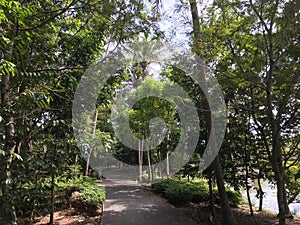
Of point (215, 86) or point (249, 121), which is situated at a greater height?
point (215, 86)

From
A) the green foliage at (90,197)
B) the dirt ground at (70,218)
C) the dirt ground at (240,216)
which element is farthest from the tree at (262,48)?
the green foliage at (90,197)

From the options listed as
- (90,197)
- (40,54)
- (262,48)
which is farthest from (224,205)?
(40,54)

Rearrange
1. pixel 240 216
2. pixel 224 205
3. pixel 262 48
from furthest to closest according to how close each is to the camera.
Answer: pixel 240 216, pixel 224 205, pixel 262 48

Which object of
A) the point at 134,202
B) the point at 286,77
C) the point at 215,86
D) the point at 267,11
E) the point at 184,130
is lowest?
the point at 134,202

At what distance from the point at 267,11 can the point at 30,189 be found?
4.03 m

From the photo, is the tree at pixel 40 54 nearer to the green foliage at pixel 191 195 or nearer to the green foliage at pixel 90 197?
the green foliage at pixel 90 197

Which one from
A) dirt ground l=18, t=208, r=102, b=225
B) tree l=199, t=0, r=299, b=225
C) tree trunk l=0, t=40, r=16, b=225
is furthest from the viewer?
dirt ground l=18, t=208, r=102, b=225

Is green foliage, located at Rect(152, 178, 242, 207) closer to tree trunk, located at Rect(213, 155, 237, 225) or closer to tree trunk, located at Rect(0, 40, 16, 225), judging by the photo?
tree trunk, located at Rect(213, 155, 237, 225)

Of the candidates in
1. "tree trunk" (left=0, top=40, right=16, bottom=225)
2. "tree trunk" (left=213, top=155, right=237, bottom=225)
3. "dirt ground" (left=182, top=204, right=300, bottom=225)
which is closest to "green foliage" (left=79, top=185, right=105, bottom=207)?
"dirt ground" (left=182, top=204, right=300, bottom=225)

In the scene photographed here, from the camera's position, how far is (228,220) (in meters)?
5.49

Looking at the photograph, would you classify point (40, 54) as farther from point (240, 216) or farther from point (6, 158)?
point (240, 216)

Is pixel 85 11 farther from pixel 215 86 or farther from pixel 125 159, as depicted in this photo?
pixel 125 159

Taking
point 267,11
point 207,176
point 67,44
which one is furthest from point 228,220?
point 67,44

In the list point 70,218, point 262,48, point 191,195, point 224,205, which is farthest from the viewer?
point 191,195
